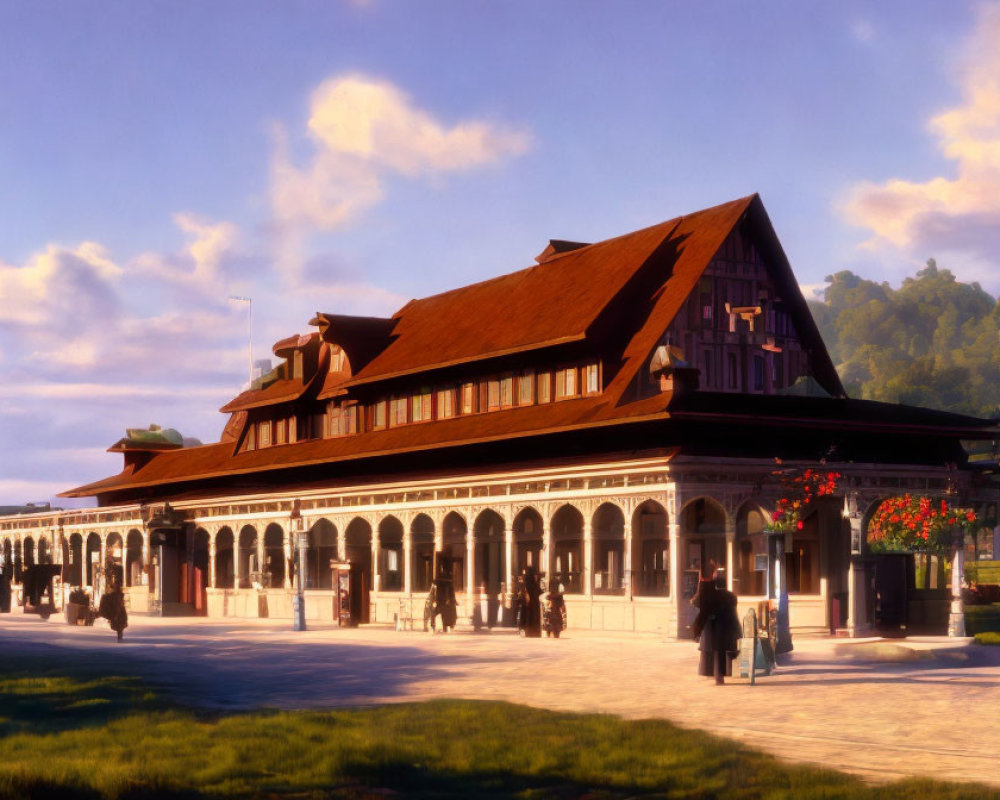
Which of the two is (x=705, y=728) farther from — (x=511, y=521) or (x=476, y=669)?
(x=511, y=521)

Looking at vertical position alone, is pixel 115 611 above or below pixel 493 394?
below

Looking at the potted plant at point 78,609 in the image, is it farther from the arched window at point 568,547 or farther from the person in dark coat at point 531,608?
the person in dark coat at point 531,608

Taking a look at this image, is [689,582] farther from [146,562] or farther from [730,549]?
[146,562]

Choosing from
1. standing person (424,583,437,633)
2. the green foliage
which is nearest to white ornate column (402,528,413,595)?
standing person (424,583,437,633)

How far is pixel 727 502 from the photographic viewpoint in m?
40.0

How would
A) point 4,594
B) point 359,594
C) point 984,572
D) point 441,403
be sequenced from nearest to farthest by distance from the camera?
point 359,594 → point 441,403 → point 4,594 → point 984,572

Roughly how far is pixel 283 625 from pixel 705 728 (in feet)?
111

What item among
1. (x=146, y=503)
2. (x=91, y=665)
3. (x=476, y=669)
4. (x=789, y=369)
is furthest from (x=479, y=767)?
(x=146, y=503)

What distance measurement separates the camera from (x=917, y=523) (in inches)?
1539

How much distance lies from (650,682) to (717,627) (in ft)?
4.61

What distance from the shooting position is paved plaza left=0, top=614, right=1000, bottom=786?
60.9ft

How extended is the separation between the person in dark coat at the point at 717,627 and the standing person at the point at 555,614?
14.8 meters

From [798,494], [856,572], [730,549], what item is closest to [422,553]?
[730,549]

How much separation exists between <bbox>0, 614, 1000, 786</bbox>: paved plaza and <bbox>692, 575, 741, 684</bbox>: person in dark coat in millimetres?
452
